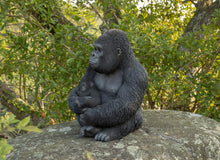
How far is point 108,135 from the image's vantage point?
1.85 meters

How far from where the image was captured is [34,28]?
284 cm

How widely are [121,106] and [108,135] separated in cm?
28

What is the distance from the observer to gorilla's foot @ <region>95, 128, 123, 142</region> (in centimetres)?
184

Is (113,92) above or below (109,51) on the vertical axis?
below

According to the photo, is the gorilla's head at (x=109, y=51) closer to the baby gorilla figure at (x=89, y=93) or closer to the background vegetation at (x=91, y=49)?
the baby gorilla figure at (x=89, y=93)

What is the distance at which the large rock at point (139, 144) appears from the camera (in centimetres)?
166

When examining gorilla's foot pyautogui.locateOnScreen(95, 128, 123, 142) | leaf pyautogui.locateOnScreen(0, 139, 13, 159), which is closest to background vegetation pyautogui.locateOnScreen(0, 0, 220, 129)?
gorilla's foot pyautogui.locateOnScreen(95, 128, 123, 142)

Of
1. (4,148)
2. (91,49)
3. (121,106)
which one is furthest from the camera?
(91,49)

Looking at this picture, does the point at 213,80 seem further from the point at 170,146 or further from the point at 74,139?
the point at 74,139

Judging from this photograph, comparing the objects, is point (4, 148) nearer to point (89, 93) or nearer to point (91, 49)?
point (89, 93)

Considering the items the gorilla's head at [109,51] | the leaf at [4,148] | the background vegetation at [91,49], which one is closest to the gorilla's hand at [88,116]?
the gorilla's head at [109,51]

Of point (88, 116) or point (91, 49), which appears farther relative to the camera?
point (91, 49)

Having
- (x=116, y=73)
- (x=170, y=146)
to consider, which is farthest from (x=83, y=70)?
(x=170, y=146)

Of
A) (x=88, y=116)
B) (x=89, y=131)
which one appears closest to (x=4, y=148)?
(x=88, y=116)
